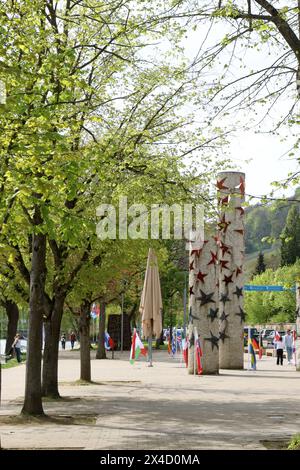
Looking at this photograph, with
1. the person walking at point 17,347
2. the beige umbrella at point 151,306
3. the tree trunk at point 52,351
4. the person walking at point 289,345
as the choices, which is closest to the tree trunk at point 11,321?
the person walking at point 17,347

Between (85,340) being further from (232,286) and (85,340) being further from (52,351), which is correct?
(232,286)

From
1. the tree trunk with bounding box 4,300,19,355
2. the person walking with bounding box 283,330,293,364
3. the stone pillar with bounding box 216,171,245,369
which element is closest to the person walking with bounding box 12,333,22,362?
the tree trunk with bounding box 4,300,19,355

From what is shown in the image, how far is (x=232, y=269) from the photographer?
3216cm

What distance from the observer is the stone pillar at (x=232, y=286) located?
31.6 meters

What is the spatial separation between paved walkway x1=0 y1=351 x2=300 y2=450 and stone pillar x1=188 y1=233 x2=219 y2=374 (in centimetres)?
222

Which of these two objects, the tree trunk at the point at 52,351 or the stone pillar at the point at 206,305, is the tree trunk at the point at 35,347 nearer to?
the tree trunk at the point at 52,351

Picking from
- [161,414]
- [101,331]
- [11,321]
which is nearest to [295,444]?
[161,414]

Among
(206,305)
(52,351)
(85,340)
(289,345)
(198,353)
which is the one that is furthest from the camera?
(289,345)

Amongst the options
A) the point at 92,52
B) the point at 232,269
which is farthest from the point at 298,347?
the point at 92,52

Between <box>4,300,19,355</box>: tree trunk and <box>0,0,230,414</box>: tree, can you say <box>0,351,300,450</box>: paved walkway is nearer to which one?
<box>0,0,230,414</box>: tree

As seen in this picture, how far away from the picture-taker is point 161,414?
597 inches

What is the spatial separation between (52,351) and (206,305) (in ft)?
33.1

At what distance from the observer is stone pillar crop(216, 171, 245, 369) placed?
31.6 meters

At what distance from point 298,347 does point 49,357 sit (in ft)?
48.9
